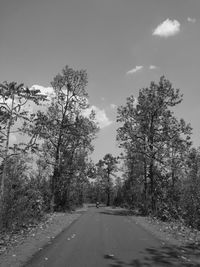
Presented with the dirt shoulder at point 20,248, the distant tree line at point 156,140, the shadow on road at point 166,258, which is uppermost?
the distant tree line at point 156,140

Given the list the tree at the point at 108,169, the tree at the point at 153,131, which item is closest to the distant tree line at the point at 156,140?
the tree at the point at 153,131

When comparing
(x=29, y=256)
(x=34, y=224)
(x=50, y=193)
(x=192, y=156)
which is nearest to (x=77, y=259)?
(x=29, y=256)

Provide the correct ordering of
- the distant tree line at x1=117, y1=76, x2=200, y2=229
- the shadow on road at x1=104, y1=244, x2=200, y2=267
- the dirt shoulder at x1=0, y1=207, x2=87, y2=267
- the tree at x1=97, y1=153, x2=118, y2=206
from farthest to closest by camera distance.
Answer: the tree at x1=97, y1=153, x2=118, y2=206
the distant tree line at x1=117, y1=76, x2=200, y2=229
the shadow on road at x1=104, y1=244, x2=200, y2=267
the dirt shoulder at x1=0, y1=207, x2=87, y2=267

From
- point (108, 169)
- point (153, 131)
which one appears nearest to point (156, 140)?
point (153, 131)

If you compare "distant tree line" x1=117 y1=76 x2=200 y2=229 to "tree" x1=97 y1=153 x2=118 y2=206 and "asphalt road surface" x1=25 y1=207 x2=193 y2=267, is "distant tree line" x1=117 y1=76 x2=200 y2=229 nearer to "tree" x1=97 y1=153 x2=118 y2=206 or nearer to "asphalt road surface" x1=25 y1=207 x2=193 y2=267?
"asphalt road surface" x1=25 y1=207 x2=193 y2=267

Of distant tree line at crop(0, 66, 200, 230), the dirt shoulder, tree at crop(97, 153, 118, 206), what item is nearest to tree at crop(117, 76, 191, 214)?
distant tree line at crop(0, 66, 200, 230)

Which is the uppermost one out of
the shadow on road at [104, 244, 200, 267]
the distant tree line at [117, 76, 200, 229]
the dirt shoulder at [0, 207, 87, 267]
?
the distant tree line at [117, 76, 200, 229]

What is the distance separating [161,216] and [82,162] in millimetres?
14246

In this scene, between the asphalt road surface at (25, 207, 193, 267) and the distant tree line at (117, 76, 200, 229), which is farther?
the distant tree line at (117, 76, 200, 229)

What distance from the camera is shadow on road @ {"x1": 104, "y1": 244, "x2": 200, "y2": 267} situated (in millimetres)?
8162

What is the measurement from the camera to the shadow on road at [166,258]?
816 cm

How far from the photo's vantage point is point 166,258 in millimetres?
8898

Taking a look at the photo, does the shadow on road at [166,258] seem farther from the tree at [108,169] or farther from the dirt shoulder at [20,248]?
the tree at [108,169]

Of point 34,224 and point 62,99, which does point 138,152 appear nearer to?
point 62,99
